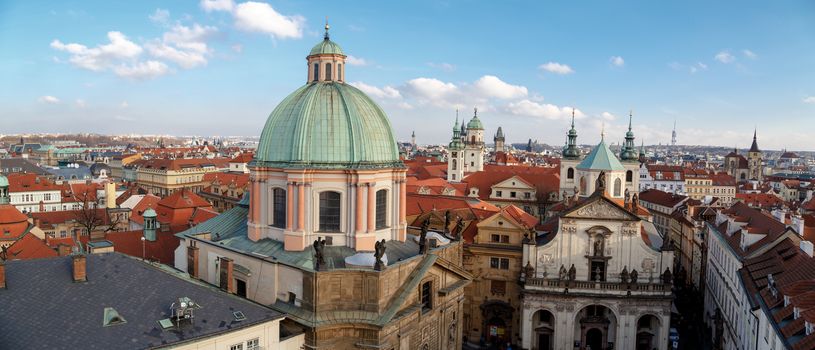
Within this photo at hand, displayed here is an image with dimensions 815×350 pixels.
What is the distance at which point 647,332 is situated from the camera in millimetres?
48062

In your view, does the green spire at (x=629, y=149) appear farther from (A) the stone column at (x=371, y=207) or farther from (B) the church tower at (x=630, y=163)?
(A) the stone column at (x=371, y=207)

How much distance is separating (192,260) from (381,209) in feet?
44.3

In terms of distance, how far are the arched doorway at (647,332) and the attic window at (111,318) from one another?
3964cm

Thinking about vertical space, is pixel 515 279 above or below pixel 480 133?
below

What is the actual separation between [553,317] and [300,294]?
24.9 meters

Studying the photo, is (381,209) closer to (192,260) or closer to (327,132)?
(327,132)

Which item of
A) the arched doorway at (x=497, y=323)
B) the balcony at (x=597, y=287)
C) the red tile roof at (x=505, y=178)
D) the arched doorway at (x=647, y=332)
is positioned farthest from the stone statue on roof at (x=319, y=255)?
the red tile roof at (x=505, y=178)

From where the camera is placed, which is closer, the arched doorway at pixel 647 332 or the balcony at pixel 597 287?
the balcony at pixel 597 287

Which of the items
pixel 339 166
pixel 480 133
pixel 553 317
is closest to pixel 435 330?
pixel 339 166

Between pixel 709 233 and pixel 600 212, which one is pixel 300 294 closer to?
pixel 600 212

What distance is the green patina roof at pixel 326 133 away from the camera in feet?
117

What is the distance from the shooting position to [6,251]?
47.3 metres

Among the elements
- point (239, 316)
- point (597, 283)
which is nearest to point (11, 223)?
point (239, 316)

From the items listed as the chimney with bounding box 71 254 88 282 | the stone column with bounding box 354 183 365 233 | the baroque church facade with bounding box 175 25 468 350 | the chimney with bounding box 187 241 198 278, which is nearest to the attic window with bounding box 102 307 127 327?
the chimney with bounding box 71 254 88 282
